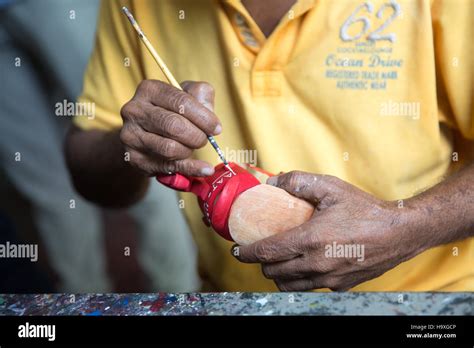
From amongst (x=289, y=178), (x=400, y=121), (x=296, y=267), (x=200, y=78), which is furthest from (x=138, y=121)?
(x=400, y=121)

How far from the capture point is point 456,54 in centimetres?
130

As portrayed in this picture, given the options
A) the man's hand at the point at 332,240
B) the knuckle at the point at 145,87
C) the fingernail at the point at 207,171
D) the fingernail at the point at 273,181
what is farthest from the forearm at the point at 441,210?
the knuckle at the point at 145,87

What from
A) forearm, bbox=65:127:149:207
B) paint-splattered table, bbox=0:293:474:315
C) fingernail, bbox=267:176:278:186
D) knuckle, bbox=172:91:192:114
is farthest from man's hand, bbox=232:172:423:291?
forearm, bbox=65:127:149:207

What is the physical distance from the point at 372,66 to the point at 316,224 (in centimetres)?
35

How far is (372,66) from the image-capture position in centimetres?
138

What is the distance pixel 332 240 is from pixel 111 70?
610mm

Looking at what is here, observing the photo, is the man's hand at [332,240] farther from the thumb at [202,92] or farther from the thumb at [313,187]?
the thumb at [202,92]

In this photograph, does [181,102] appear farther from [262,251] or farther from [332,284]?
[332,284]

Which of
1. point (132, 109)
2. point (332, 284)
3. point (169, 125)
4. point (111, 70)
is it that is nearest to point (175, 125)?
point (169, 125)

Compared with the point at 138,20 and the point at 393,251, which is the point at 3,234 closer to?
the point at 138,20

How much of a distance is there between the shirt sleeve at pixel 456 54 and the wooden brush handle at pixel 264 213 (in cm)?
35

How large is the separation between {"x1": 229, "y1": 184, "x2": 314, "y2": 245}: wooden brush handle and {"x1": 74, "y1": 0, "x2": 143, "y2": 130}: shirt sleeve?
402mm

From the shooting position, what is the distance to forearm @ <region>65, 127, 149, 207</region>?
153 cm

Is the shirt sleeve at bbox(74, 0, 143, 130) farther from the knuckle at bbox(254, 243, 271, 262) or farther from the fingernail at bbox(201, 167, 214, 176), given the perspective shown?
the knuckle at bbox(254, 243, 271, 262)
